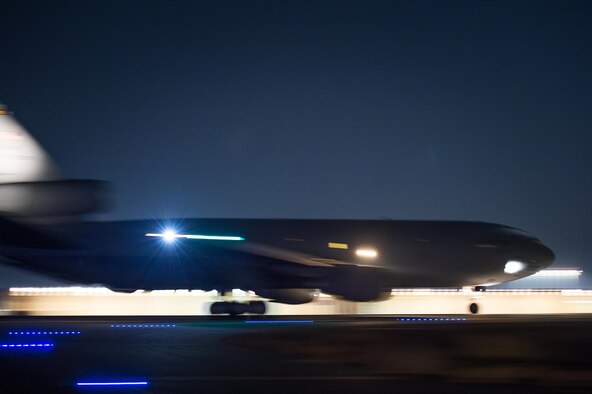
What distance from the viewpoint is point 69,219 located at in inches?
673

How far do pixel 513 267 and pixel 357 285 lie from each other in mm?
10174

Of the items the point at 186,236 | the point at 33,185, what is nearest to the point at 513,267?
the point at 186,236

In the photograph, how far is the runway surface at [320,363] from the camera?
10430 mm

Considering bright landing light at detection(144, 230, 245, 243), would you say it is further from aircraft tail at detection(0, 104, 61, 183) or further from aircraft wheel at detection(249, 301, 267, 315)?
aircraft tail at detection(0, 104, 61, 183)

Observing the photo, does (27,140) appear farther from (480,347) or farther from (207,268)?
(207,268)

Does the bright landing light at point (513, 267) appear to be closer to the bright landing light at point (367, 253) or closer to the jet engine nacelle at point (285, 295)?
the bright landing light at point (367, 253)

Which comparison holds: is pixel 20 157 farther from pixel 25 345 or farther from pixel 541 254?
pixel 541 254

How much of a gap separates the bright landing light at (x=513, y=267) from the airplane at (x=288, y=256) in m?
0.06

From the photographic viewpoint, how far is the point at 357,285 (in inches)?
1239

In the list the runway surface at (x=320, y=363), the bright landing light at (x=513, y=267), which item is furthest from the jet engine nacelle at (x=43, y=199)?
the bright landing light at (x=513, y=267)

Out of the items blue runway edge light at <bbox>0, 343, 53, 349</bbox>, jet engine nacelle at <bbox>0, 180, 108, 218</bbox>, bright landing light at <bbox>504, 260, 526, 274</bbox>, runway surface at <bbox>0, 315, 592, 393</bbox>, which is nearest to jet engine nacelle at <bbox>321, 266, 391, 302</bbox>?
bright landing light at <bbox>504, 260, 526, 274</bbox>

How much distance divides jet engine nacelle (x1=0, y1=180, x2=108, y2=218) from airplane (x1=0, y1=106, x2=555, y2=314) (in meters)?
13.0

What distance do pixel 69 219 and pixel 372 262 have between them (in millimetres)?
20295

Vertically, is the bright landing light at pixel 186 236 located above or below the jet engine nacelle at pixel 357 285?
above
